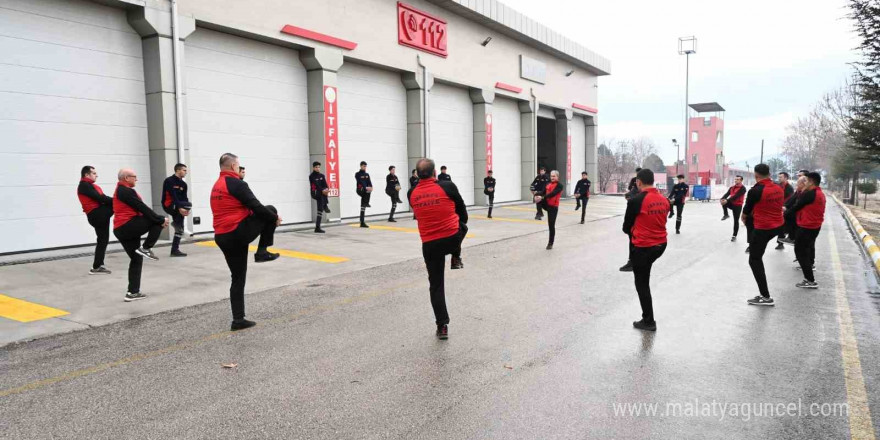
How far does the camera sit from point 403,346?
215 inches

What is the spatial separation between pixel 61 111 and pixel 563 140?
2724 centimetres

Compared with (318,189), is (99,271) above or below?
below

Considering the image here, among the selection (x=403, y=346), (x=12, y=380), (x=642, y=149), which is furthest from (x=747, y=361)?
(x=642, y=149)

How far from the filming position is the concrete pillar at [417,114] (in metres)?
20.9

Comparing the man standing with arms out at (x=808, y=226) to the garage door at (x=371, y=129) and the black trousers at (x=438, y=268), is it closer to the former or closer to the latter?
the black trousers at (x=438, y=268)

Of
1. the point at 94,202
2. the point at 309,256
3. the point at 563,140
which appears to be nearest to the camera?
the point at 94,202

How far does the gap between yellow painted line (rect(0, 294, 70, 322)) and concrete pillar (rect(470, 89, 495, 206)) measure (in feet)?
65.2

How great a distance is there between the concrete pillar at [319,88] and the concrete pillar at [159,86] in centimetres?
416

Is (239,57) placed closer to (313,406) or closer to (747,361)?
(313,406)

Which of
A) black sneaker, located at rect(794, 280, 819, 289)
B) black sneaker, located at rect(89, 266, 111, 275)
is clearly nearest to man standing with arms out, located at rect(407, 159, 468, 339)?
black sneaker, located at rect(794, 280, 819, 289)

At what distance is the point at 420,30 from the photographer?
21.0 metres

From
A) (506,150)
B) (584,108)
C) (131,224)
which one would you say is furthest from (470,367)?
(584,108)

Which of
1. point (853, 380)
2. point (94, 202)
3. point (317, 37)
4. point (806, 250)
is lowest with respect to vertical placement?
point (853, 380)

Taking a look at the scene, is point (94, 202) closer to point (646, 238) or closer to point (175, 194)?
point (175, 194)
